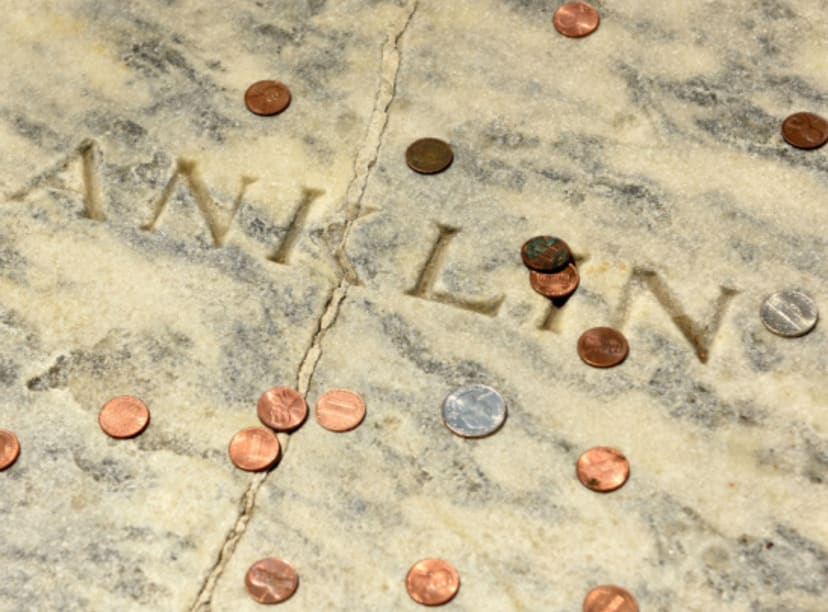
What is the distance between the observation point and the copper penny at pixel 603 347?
8.42ft

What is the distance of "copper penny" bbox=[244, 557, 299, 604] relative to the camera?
235 cm

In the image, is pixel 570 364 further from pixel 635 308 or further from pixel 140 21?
pixel 140 21

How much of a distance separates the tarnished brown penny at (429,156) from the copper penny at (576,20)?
0.48 m

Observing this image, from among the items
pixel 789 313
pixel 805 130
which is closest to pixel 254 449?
pixel 789 313

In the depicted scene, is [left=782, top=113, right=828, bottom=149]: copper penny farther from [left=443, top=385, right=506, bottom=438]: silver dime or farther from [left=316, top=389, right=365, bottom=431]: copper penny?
[left=316, top=389, right=365, bottom=431]: copper penny

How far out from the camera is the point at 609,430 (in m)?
2.50

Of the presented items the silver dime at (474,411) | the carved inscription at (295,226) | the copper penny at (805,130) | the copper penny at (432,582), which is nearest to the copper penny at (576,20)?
the copper penny at (805,130)

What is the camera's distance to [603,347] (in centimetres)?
258

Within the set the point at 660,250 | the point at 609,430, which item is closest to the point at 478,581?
the point at 609,430

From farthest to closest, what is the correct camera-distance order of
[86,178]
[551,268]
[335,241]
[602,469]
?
[86,178] < [335,241] < [551,268] < [602,469]

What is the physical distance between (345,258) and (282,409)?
1.42 feet

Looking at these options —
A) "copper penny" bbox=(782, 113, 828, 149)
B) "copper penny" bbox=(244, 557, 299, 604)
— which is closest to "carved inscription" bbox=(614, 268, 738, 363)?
"copper penny" bbox=(782, 113, 828, 149)

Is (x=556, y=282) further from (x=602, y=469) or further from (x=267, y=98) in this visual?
(x=267, y=98)

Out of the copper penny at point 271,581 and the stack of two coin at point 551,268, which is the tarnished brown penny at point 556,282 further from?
the copper penny at point 271,581
